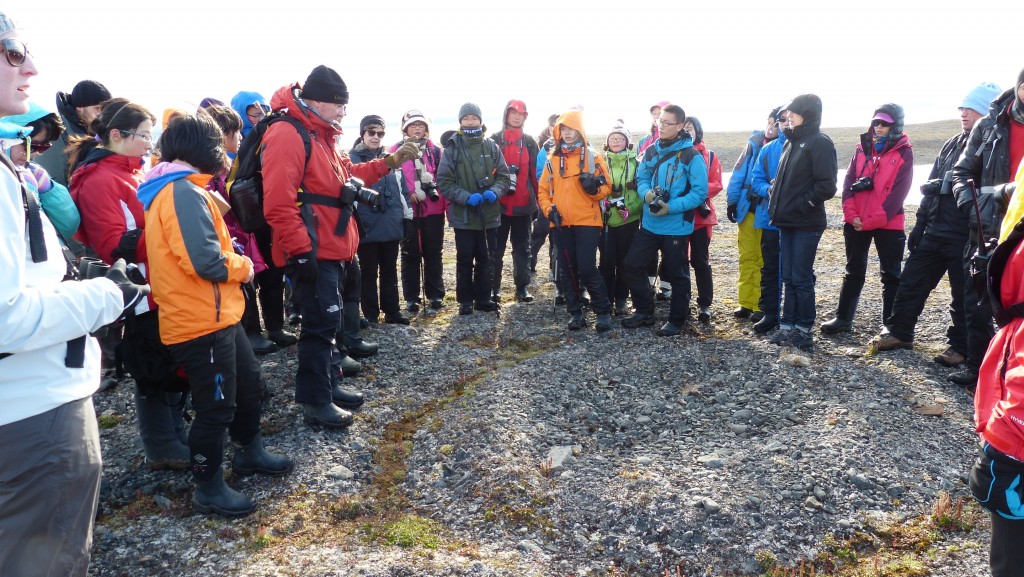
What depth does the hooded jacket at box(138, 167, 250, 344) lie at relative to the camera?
4309 mm

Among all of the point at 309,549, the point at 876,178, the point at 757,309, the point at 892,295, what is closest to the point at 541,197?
the point at 757,309

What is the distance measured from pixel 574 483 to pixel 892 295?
5.99 metres

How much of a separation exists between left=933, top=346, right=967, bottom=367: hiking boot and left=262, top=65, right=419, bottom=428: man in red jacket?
6883mm

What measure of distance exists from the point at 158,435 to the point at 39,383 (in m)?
3.07

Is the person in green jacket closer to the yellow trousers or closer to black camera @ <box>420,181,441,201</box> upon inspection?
the yellow trousers

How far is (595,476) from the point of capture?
5453 mm

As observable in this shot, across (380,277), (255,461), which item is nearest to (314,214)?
(255,461)

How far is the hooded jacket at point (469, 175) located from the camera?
9.95 metres

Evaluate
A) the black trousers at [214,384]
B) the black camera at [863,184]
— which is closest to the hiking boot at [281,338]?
the black trousers at [214,384]

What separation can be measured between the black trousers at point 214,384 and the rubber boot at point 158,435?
0.87 meters

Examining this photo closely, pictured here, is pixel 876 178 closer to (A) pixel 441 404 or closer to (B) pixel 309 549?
(A) pixel 441 404

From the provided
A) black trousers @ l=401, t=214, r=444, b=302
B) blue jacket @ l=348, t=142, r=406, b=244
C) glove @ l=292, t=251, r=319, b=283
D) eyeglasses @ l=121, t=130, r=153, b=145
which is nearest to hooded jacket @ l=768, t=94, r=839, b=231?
black trousers @ l=401, t=214, r=444, b=302

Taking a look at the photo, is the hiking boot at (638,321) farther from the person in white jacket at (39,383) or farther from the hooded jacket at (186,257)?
the person in white jacket at (39,383)

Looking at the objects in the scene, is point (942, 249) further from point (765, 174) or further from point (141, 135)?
point (141, 135)
